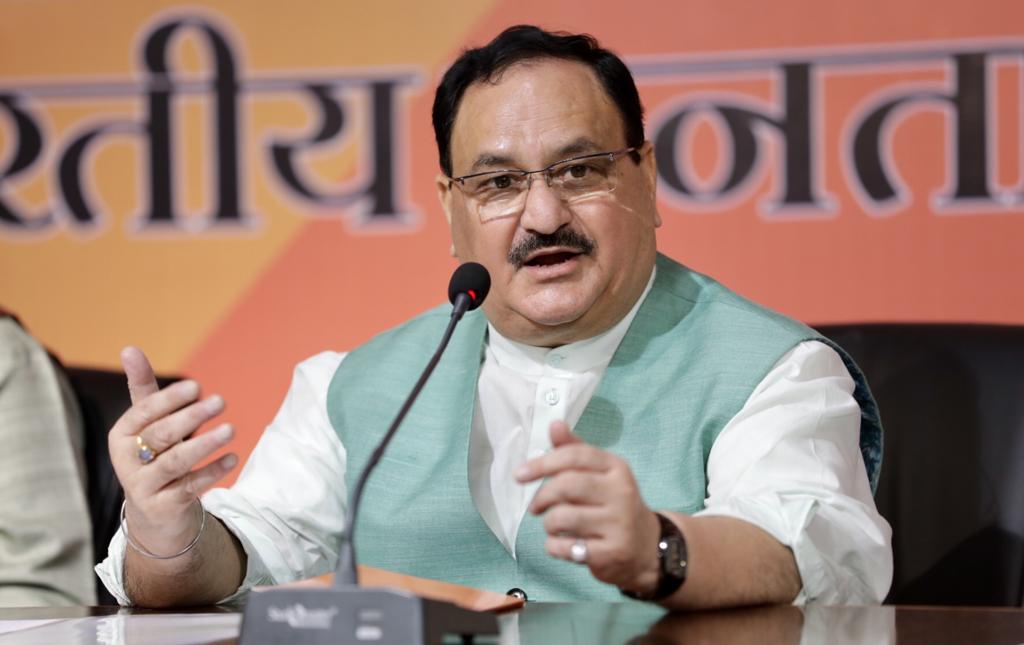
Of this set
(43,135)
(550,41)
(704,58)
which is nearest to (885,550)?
(550,41)

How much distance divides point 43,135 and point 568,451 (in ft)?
7.58

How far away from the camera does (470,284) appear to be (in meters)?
1.61

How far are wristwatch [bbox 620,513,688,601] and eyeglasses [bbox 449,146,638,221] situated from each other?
0.70m

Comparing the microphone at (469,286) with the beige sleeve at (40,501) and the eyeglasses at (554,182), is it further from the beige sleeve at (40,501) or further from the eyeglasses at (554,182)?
the beige sleeve at (40,501)

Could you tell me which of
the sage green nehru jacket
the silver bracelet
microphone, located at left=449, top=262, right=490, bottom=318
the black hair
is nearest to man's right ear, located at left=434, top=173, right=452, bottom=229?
the black hair

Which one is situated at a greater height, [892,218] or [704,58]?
[704,58]

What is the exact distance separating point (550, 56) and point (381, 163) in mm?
1079

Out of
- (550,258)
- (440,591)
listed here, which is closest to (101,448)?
(550,258)

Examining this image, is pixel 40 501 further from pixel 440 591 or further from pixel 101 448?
pixel 440 591

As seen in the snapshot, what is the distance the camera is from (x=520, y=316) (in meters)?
2.08

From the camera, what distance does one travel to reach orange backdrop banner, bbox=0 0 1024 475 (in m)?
2.85

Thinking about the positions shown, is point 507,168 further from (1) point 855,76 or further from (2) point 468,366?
(1) point 855,76

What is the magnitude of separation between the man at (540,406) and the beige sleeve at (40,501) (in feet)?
1.23

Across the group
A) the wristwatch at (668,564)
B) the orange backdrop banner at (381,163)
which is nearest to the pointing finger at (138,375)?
the wristwatch at (668,564)
